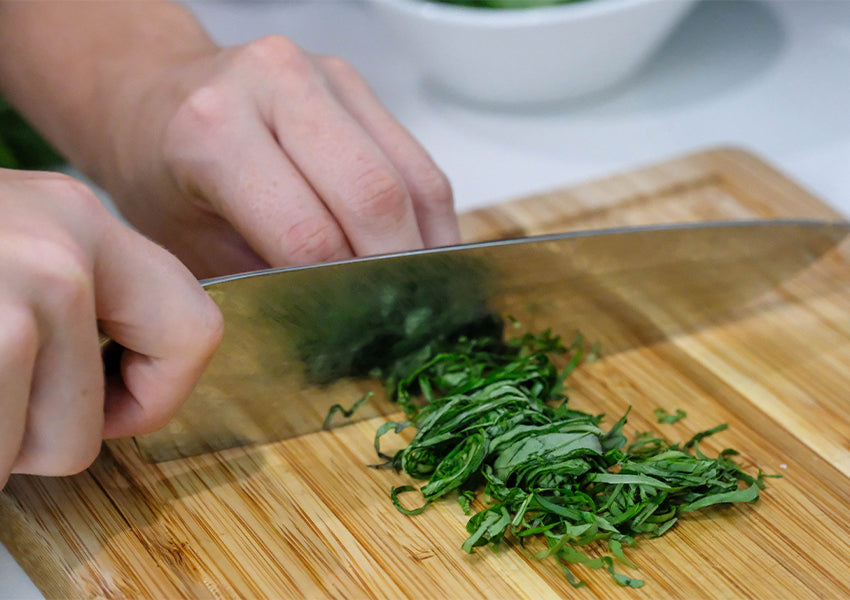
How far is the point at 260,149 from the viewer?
1.16m

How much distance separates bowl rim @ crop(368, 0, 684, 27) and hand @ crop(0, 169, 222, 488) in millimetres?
1061

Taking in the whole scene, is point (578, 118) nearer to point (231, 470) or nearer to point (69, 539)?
point (231, 470)

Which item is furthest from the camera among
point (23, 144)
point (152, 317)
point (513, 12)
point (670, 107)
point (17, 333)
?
point (670, 107)

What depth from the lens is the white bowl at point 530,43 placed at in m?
1.73

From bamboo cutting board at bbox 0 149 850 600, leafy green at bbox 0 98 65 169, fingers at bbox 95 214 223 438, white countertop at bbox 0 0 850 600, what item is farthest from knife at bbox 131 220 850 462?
A: leafy green at bbox 0 98 65 169

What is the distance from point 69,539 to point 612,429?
0.68 metres

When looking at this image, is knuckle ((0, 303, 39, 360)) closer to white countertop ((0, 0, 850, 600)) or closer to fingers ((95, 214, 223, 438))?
fingers ((95, 214, 223, 438))

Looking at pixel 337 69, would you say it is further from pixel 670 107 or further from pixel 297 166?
pixel 670 107

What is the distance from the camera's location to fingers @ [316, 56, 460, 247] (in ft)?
4.07

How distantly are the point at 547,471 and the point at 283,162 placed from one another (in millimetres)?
522

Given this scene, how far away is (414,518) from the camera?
1.08m

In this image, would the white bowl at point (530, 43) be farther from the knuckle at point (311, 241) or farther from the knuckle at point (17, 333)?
the knuckle at point (17, 333)

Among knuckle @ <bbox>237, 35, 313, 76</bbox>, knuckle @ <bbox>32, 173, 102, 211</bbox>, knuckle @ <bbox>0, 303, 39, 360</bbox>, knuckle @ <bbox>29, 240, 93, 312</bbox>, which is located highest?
knuckle @ <bbox>237, 35, 313, 76</bbox>

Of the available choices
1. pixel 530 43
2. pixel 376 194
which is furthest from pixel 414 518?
pixel 530 43
